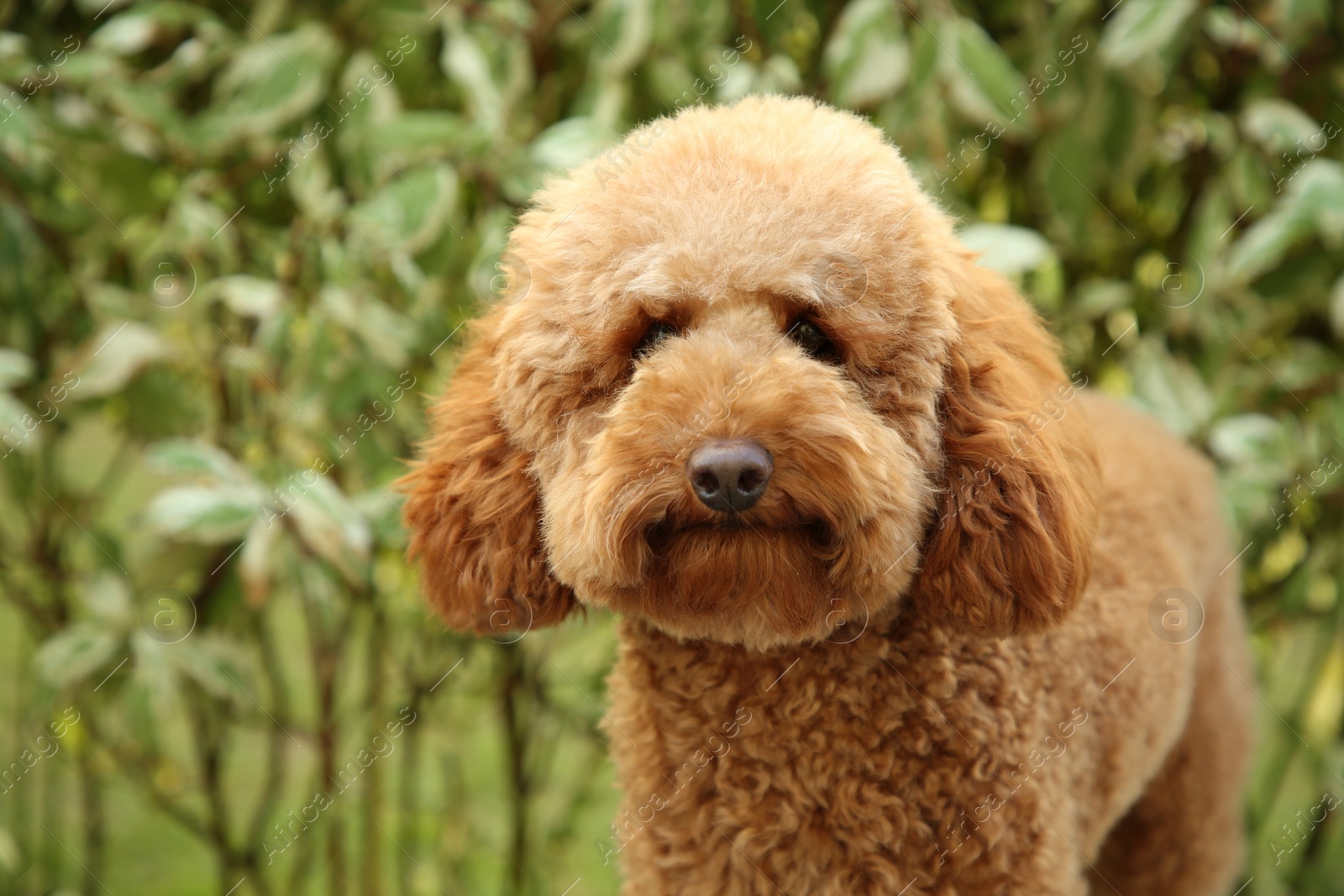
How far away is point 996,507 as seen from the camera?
3.03 ft

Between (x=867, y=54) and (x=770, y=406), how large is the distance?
0.80 metres

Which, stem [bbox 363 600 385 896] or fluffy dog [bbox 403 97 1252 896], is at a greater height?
fluffy dog [bbox 403 97 1252 896]

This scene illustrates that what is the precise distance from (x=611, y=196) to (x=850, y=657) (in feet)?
1.40

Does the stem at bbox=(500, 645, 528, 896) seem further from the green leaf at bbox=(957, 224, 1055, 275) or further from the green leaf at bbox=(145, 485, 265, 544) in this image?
the green leaf at bbox=(957, 224, 1055, 275)

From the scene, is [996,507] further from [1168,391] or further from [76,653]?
[76,653]

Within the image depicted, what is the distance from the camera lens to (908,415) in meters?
0.90

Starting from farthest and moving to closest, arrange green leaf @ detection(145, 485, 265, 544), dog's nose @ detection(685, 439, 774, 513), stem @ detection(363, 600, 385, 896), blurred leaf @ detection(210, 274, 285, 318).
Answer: stem @ detection(363, 600, 385, 896) < blurred leaf @ detection(210, 274, 285, 318) < green leaf @ detection(145, 485, 265, 544) < dog's nose @ detection(685, 439, 774, 513)

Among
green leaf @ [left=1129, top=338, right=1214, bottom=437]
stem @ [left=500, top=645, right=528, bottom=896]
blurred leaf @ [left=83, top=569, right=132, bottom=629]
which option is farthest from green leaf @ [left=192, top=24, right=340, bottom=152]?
green leaf @ [left=1129, top=338, right=1214, bottom=437]

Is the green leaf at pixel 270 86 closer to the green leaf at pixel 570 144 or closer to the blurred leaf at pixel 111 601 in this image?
the green leaf at pixel 570 144

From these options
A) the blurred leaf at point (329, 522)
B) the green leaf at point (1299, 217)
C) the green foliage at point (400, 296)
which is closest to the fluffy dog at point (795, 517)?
the blurred leaf at point (329, 522)

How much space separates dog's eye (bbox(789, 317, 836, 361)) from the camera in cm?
89

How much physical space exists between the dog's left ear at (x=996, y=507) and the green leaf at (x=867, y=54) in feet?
1.90

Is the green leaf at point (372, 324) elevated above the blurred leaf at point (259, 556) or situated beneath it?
elevated above

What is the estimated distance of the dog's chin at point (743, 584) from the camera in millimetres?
845
